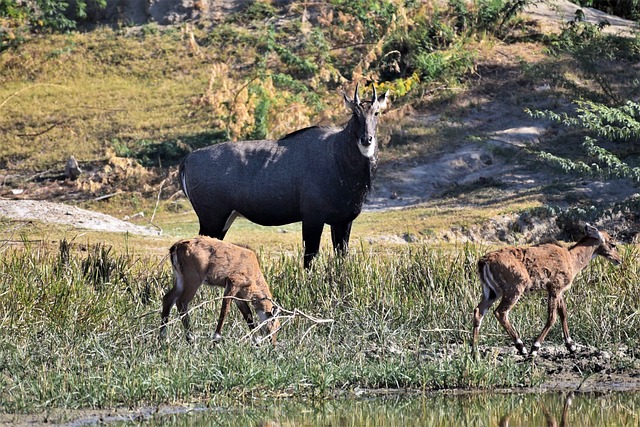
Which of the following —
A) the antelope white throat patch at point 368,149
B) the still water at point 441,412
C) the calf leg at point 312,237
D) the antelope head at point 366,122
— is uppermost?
the antelope head at point 366,122

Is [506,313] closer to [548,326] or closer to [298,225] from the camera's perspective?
[548,326]

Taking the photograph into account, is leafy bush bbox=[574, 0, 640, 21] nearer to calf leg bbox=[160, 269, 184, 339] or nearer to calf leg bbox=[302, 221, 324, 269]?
calf leg bbox=[302, 221, 324, 269]

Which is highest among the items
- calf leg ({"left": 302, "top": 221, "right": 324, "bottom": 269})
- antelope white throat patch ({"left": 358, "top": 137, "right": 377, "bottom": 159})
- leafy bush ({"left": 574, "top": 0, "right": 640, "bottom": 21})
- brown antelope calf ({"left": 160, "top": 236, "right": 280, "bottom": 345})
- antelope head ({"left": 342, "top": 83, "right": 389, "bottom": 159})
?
leafy bush ({"left": 574, "top": 0, "right": 640, "bottom": 21})

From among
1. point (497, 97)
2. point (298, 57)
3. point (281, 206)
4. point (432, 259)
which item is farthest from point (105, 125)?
point (432, 259)

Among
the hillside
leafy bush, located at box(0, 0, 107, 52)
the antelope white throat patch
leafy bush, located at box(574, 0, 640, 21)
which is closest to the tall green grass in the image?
the antelope white throat patch

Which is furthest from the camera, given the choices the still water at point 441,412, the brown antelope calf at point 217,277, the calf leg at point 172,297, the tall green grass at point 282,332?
the calf leg at point 172,297

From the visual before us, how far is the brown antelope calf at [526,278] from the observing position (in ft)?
34.8

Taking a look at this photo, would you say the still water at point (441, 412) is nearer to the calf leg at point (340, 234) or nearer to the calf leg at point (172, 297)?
the calf leg at point (172, 297)

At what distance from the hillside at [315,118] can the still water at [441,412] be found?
288 inches

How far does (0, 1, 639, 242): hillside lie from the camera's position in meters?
18.9

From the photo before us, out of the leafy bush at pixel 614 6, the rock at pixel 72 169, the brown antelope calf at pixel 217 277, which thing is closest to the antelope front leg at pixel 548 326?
the brown antelope calf at pixel 217 277

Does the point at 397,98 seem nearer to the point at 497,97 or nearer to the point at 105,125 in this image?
the point at 497,97

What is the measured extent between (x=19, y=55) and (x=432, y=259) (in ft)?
53.6

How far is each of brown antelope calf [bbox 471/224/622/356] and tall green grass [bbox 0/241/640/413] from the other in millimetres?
305
